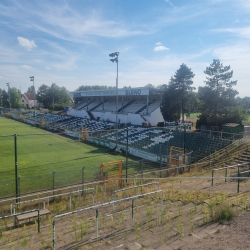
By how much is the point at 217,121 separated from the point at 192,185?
20.9 meters

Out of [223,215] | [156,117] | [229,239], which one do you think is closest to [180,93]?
[156,117]

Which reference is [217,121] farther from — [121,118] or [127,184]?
[127,184]

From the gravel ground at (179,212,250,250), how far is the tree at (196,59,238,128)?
966 inches

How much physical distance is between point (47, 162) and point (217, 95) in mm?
21355

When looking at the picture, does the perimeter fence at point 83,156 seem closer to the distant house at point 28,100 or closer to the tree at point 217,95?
the tree at point 217,95

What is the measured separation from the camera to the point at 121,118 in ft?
124

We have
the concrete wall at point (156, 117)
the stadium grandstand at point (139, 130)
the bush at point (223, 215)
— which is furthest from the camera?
the concrete wall at point (156, 117)

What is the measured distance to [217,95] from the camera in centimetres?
2931

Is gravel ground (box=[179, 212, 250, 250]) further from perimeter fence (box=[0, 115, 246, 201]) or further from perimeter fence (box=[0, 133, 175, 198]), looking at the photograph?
perimeter fence (box=[0, 115, 246, 201])

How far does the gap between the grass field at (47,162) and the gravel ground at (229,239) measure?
24.4ft

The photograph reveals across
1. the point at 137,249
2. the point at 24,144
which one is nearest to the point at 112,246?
the point at 137,249

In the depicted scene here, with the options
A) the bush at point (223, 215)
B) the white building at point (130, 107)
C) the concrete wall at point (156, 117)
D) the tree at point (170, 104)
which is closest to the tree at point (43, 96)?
the white building at point (130, 107)

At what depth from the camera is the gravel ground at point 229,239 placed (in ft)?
17.2

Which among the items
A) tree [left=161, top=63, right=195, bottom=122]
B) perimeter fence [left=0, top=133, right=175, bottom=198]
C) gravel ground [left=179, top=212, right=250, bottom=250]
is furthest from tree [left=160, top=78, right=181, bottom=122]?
gravel ground [left=179, top=212, right=250, bottom=250]
